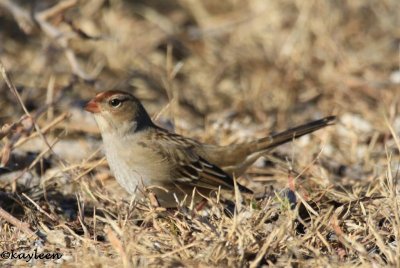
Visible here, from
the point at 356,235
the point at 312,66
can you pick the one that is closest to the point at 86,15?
the point at 312,66

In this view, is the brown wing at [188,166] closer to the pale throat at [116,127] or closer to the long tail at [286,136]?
the pale throat at [116,127]

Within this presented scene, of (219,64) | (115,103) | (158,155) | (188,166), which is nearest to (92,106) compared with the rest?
(115,103)

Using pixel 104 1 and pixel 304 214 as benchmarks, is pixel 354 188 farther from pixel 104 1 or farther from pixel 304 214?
pixel 104 1

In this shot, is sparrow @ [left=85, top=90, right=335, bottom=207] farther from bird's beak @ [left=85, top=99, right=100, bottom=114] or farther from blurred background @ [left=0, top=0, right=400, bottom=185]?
blurred background @ [left=0, top=0, right=400, bottom=185]

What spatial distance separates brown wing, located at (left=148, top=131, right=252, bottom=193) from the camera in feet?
18.0

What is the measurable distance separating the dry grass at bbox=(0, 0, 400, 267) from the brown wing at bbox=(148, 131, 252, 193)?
0.20m

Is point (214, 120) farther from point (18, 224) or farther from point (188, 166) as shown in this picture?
point (18, 224)

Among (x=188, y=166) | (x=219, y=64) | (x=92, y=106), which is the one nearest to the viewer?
(x=92, y=106)

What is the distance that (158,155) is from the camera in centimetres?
544

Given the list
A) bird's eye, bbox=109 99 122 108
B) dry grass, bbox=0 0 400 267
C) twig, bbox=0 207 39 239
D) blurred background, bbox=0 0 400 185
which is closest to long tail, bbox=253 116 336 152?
dry grass, bbox=0 0 400 267

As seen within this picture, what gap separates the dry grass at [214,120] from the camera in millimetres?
4270

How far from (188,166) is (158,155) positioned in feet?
0.85

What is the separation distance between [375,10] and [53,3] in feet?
11.6

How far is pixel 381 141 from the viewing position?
7004 millimetres
